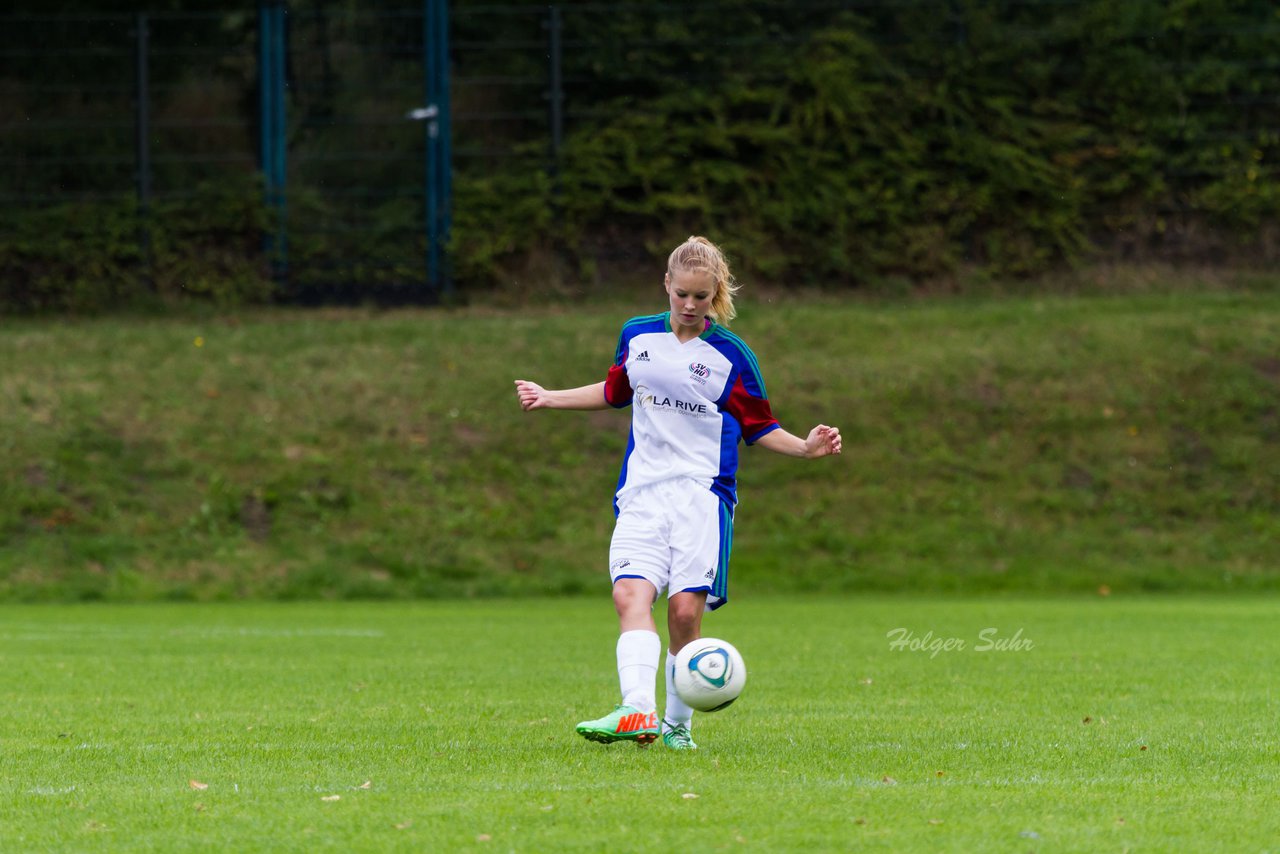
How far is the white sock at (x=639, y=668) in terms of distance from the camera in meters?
6.71

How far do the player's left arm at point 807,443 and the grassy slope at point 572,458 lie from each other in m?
12.6

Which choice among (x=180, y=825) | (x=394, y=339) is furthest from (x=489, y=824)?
(x=394, y=339)

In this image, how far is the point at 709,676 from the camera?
6.60 meters

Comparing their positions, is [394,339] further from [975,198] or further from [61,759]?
[61,759]

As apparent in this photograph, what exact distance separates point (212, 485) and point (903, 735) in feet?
47.3

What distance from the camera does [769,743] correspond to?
7172 millimetres

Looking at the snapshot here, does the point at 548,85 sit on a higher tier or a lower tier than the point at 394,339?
higher

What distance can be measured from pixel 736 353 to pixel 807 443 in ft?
1.54

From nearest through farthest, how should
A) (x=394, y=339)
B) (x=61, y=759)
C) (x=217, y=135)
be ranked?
(x=61, y=759), (x=394, y=339), (x=217, y=135)

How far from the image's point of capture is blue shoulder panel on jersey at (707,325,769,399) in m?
7.11

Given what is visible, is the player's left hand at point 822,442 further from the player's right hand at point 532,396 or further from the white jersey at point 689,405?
the player's right hand at point 532,396

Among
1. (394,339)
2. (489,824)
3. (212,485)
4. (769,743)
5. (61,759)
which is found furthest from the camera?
(394,339)

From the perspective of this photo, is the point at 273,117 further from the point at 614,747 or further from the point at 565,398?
the point at 614,747

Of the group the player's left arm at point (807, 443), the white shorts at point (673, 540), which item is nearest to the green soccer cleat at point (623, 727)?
the white shorts at point (673, 540)
